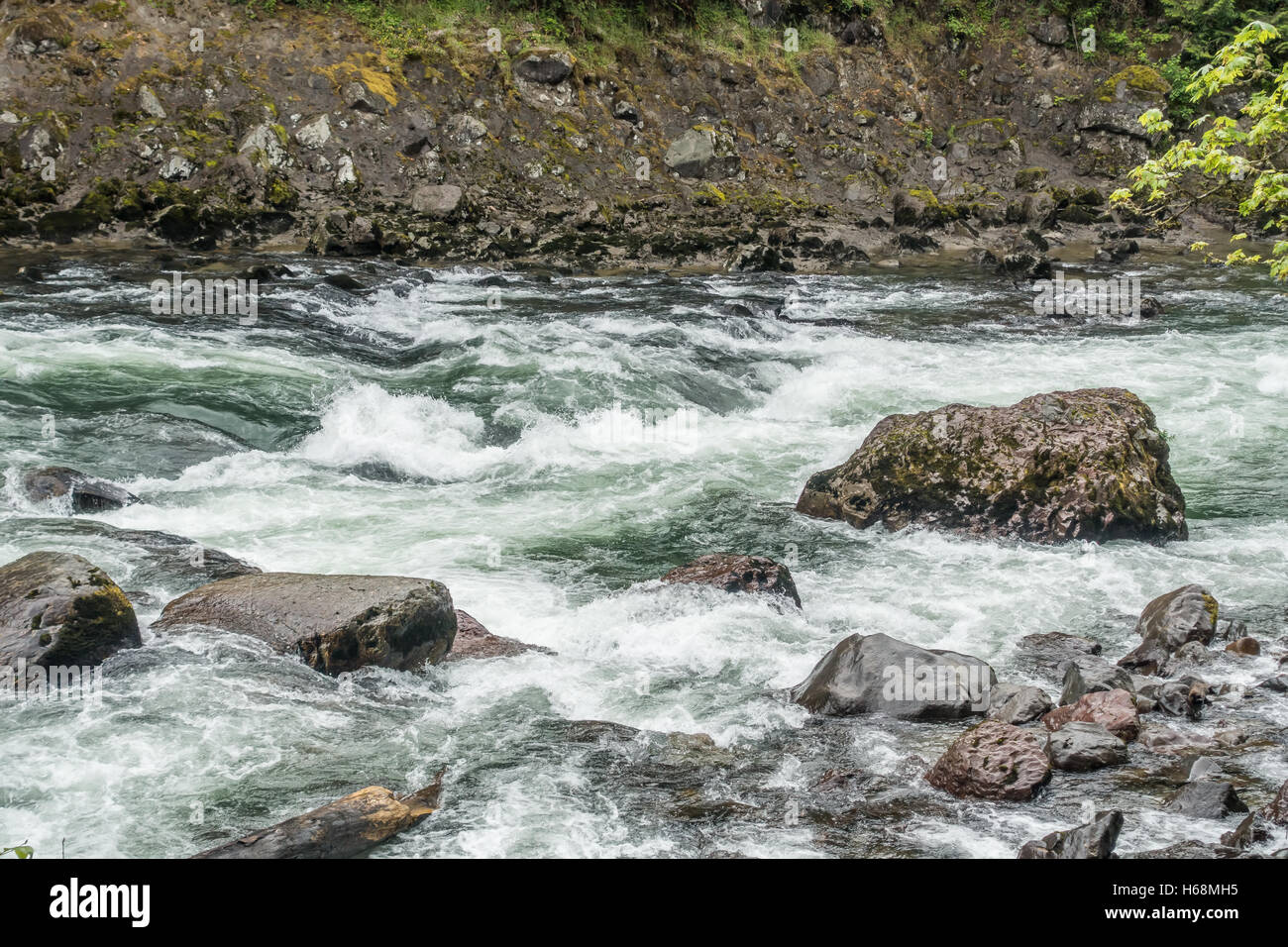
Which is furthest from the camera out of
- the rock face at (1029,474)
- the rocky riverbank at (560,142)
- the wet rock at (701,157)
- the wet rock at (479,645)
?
the wet rock at (701,157)

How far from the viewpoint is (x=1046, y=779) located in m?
6.10

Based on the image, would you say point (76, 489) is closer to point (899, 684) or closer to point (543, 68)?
point (899, 684)

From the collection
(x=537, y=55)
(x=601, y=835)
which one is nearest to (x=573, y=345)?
(x=601, y=835)

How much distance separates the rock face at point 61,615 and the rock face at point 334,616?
47cm

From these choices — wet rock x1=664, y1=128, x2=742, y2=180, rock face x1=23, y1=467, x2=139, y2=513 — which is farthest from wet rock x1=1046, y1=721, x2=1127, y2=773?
wet rock x1=664, y1=128, x2=742, y2=180

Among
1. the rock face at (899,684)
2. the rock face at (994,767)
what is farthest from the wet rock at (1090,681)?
the rock face at (994,767)

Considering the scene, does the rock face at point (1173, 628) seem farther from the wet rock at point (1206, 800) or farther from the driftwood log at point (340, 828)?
the driftwood log at point (340, 828)

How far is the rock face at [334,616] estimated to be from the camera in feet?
25.7

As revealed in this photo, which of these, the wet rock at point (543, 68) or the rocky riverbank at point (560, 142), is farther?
the wet rock at point (543, 68)

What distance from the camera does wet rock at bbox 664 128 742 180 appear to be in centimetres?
3075

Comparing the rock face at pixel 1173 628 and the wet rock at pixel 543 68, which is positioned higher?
the wet rock at pixel 543 68

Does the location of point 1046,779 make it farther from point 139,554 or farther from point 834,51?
point 834,51

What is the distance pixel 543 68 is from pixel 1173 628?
26773 mm

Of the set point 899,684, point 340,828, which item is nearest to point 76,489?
point 340,828
